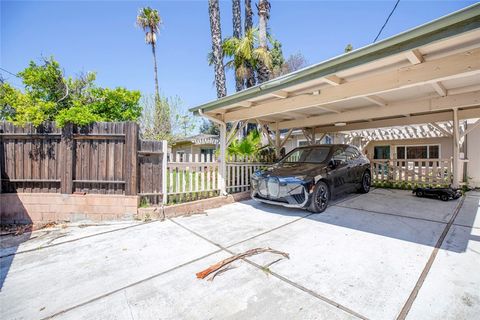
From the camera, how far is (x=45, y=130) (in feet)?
15.4

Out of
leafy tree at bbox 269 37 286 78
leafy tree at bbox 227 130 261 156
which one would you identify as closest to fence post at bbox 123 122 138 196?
leafy tree at bbox 227 130 261 156

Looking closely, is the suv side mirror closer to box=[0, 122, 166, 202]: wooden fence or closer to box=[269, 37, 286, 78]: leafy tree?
box=[0, 122, 166, 202]: wooden fence

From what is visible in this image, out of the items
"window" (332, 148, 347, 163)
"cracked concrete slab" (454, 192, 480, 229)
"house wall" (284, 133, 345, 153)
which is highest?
"house wall" (284, 133, 345, 153)

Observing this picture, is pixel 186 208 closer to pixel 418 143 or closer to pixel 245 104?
pixel 245 104

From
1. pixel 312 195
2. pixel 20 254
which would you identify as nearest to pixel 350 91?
pixel 312 195

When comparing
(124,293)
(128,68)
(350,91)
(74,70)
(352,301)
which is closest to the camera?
(352,301)

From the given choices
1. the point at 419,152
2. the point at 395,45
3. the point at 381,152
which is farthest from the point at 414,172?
the point at 395,45

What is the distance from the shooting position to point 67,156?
4688 millimetres

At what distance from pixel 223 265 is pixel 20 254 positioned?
3213mm

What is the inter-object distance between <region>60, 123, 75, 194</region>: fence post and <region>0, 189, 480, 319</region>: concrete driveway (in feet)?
3.64

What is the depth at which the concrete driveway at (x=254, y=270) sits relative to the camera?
192 centimetres

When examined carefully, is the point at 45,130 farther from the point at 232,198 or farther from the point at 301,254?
the point at 301,254

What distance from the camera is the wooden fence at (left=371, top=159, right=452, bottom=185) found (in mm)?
7281

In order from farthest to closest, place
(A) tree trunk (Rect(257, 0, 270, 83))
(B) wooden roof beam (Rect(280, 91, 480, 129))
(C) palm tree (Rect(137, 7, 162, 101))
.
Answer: (C) palm tree (Rect(137, 7, 162, 101)) < (A) tree trunk (Rect(257, 0, 270, 83)) < (B) wooden roof beam (Rect(280, 91, 480, 129))
